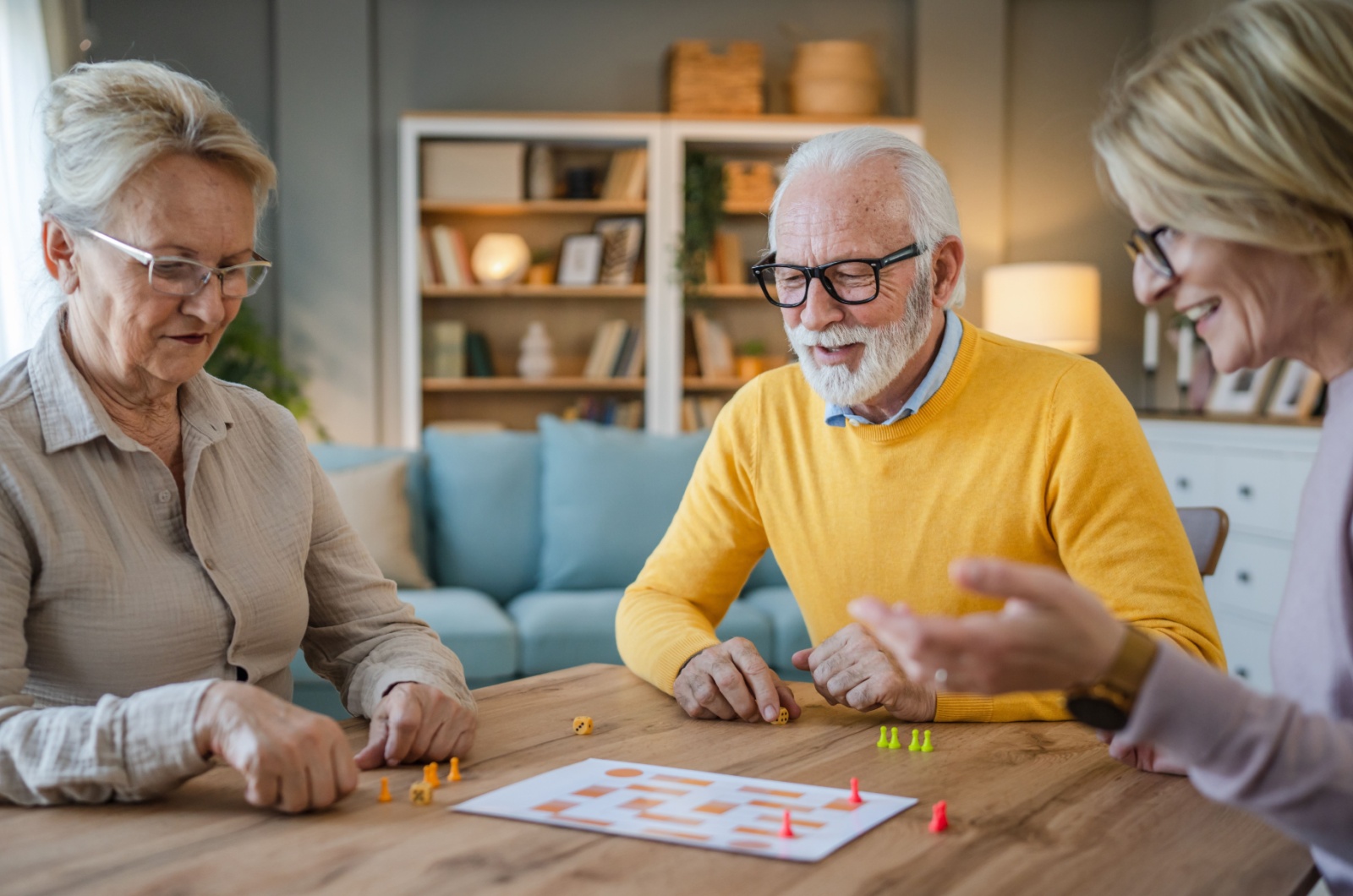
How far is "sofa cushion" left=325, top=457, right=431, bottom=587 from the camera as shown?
11.6ft

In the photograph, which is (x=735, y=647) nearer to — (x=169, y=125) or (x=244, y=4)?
(x=169, y=125)

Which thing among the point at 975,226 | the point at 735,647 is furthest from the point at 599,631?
the point at 975,226

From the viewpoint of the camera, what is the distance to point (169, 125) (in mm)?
1293

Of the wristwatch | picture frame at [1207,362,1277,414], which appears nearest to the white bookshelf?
picture frame at [1207,362,1277,414]

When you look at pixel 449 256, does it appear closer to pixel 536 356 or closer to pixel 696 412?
pixel 536 356

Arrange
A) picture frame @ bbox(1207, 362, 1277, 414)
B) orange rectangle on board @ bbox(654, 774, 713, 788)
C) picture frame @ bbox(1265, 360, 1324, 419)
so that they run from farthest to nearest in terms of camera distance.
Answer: picture frame @ bbox(1207, 362, 1277, 414) < picture frame @ bbox(1265, 360, 1324, 419) < orange rectangle on board @ bbox(654, 774, 713, 788)

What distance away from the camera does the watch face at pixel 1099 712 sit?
0.82m

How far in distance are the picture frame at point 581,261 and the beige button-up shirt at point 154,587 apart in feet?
12.6

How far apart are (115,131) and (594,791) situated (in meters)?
0.85

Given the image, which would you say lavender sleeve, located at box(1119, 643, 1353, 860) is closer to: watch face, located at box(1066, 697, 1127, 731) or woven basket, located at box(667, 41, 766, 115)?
watch face, located at box(1066, 697, 1127, 731)

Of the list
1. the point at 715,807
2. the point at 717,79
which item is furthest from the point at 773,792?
the point at 717,79

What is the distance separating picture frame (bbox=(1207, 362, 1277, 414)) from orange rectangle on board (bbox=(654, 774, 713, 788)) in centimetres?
383

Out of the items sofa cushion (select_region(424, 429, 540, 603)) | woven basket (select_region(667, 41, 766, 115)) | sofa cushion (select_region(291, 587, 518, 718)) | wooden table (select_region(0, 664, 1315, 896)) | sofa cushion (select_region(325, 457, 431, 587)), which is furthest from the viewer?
woven basket (select_region(667, 41, 766, 115))

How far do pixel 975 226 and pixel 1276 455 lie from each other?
94.2 inches
